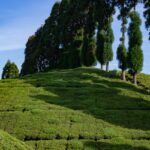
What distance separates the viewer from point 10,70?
84.4 meters

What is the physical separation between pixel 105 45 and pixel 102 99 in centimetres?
1608

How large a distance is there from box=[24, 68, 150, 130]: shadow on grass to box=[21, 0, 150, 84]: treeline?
484cm

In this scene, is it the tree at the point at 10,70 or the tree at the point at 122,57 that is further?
the tree at the point at 10,70

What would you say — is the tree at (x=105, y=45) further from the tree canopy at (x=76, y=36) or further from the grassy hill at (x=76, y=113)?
the grassy hill at (x=76, y=113)

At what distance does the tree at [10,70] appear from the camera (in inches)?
3285

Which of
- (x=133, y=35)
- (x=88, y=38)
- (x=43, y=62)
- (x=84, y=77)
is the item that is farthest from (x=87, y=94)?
(x=43, y=62)

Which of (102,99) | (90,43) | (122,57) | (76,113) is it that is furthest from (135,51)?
(76,113)

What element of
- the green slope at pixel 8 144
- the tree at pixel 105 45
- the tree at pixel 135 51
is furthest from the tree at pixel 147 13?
the green slope at pixel 8 144

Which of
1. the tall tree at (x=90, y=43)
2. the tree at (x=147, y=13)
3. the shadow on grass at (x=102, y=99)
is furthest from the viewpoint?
the tall tree at (x=90, y=43)

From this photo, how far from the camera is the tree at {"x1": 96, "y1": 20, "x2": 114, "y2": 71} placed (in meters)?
49.2

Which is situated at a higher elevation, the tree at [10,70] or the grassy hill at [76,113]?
the tree at [10,70]

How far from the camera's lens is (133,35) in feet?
142

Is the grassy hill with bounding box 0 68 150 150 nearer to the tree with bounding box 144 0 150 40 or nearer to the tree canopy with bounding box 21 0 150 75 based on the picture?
the tree with bounding box 144 0 150 40

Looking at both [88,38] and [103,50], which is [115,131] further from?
[88,38]
